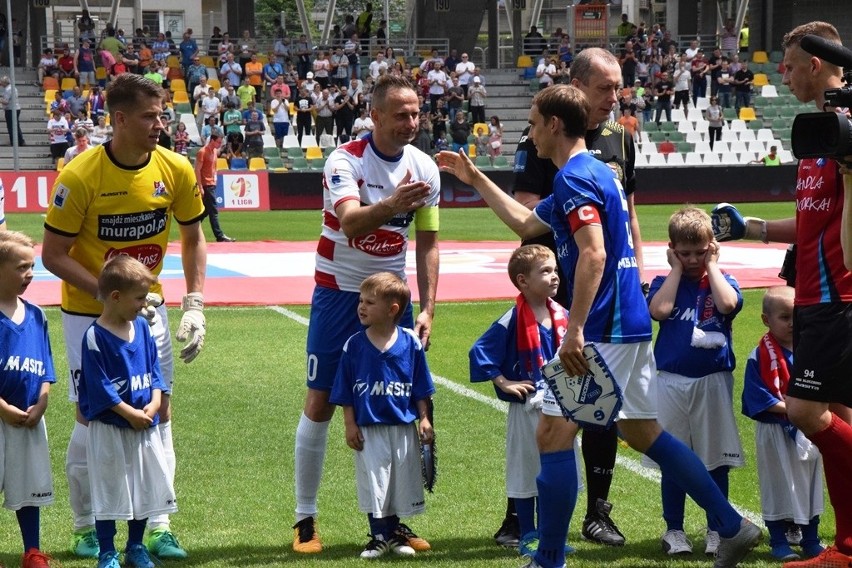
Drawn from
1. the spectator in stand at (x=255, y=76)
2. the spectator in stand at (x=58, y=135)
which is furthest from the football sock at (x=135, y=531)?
the spectator in stand at (x=255, y=76)

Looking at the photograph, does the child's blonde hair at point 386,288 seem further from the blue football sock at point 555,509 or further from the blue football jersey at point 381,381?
the blue football sock at point 555,509

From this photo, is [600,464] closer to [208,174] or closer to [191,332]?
[191,332]

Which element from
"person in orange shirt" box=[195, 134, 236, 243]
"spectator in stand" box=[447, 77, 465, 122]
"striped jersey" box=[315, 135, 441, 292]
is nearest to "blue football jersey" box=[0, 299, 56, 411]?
"striped jersey" box=[315, 135, 441, 292]

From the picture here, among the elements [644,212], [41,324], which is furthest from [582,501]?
[644,212]

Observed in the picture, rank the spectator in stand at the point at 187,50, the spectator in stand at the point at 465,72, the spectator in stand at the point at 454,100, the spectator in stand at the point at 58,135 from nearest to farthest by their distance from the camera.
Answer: the spectator in stand at the point at 58,135 < the spectator in stand at the point at 454,100 < the spectator in stand at the point at 187,50 < the spectator in stand at the point at 465,72

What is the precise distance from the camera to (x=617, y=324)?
521cm

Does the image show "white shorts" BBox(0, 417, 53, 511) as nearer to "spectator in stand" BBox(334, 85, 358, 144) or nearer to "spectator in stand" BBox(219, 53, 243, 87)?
"spectator in stand" BBox(334, 85, 358, 144)

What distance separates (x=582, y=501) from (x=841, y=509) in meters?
1.68

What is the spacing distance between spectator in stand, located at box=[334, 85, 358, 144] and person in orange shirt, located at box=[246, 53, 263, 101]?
3554 millimetres

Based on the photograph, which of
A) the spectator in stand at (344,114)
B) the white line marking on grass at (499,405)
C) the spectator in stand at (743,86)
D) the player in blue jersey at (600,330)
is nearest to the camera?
the player in blue jersey at (600,330)

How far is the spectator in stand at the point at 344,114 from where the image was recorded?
120ft

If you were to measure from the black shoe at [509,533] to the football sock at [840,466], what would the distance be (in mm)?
1467

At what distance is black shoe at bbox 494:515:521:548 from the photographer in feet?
19.4

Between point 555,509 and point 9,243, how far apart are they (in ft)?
8.80
